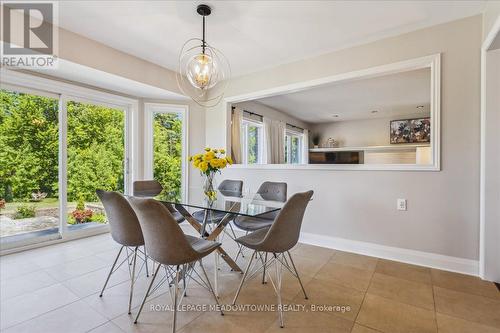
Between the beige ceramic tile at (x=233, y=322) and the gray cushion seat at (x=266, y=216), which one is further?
the gray cushion seat at (x=266, y=216)

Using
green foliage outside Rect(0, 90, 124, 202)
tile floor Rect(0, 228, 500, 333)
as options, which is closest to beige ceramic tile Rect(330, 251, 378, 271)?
tile floor Rect(0, 228, 500, 333)

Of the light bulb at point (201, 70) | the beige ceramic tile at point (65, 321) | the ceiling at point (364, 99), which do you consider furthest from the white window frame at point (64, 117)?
the ceiling at point (364, 99)

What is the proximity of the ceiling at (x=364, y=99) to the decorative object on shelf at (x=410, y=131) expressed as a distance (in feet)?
0.67

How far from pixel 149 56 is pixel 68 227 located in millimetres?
2635

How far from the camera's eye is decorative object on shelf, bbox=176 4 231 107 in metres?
2.41

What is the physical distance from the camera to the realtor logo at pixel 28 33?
7.92 feet

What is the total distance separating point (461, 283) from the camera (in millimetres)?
2322

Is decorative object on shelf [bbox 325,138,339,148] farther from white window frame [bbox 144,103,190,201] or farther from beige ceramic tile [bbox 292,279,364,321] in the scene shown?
beige ceramic tile [bbox 292,279,364,321]

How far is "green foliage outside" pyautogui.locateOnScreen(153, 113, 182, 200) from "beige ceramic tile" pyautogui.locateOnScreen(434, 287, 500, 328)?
3.69 metres

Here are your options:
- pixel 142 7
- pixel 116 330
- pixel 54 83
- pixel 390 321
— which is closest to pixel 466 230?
pixel 390 321

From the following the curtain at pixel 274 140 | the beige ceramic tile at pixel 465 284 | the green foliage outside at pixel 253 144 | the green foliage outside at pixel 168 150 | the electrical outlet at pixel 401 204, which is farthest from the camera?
the curtain at pixel 274 140

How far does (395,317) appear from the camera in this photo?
1.82 m

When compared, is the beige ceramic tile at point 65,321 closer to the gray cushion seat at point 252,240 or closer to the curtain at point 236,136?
the gray cushion seat at point 252,240

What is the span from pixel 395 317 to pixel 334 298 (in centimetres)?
43
